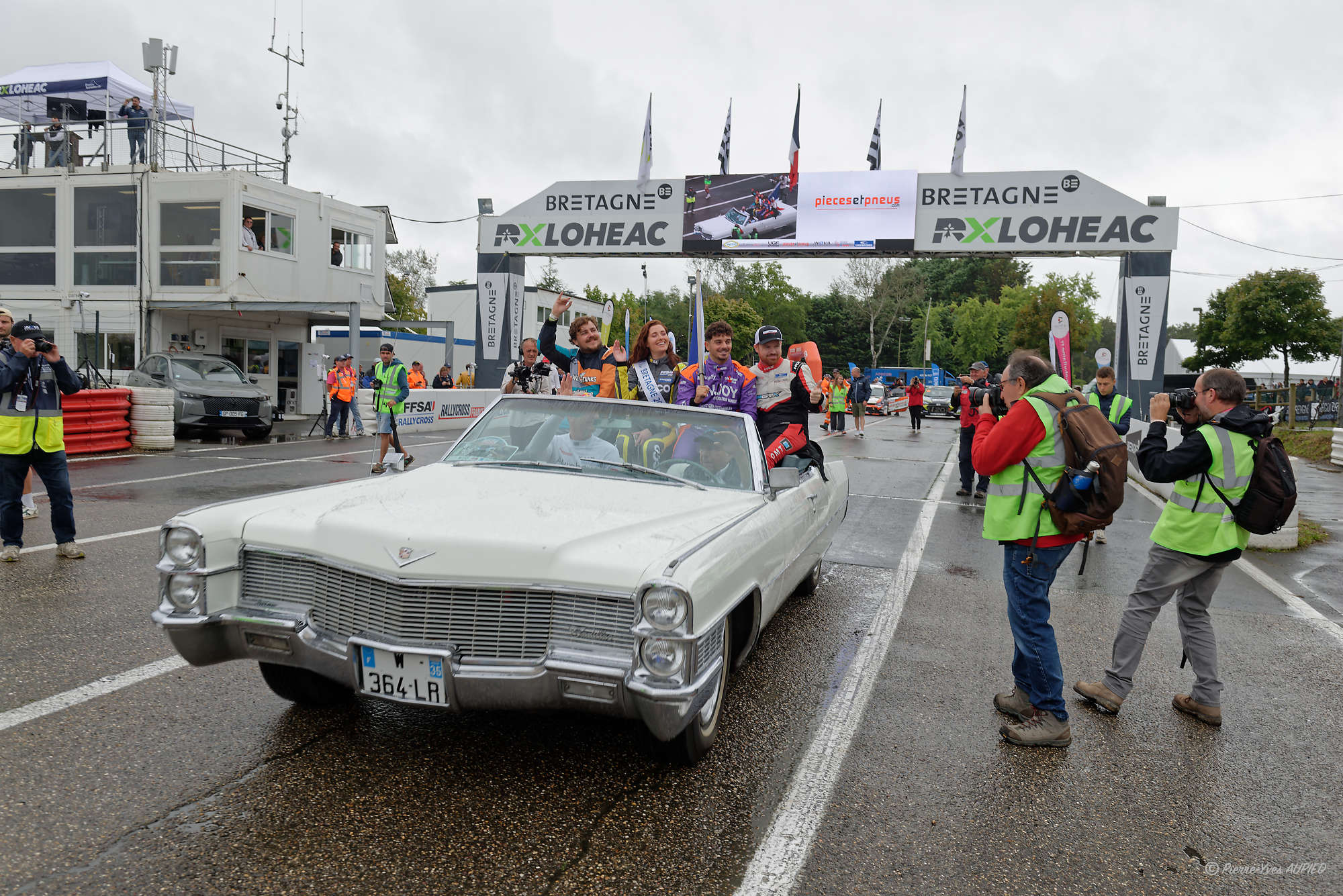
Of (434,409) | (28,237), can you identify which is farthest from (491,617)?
(28,237)

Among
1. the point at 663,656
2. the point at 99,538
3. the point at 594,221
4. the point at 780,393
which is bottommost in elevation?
the point at 99,538

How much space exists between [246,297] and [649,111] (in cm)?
1171

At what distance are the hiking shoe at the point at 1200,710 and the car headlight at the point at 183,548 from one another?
4.39 metres

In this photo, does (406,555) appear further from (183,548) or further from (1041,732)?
(1041,732)

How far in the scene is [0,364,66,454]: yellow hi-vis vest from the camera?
6430mm

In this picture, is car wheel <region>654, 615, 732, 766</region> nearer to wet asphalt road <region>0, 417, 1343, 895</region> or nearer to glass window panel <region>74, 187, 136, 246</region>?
wet asphalt road <region>0, 417, 1343, 895</region>

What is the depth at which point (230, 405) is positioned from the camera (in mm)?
17016

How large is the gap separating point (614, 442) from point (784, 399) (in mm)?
2642

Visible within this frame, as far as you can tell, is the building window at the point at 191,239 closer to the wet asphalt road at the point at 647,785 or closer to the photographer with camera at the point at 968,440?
the photographer with camera at the point at 968,440

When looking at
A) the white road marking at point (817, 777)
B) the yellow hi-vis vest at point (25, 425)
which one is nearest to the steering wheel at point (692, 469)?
the white road marking at point (817, 777)

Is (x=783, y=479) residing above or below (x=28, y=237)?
below

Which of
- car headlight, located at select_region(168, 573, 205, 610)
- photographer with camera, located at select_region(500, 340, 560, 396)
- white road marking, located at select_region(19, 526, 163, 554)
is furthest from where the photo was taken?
photographer with camera, located at select_region(500, 340, 560, 396)

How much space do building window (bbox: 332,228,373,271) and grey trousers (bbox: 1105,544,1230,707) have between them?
2608 cm

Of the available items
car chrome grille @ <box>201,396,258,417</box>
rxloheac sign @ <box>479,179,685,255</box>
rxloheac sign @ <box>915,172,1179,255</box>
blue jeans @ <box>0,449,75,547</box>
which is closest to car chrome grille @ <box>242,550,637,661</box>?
blue jeans @ <box>0,449,75,547</box>
